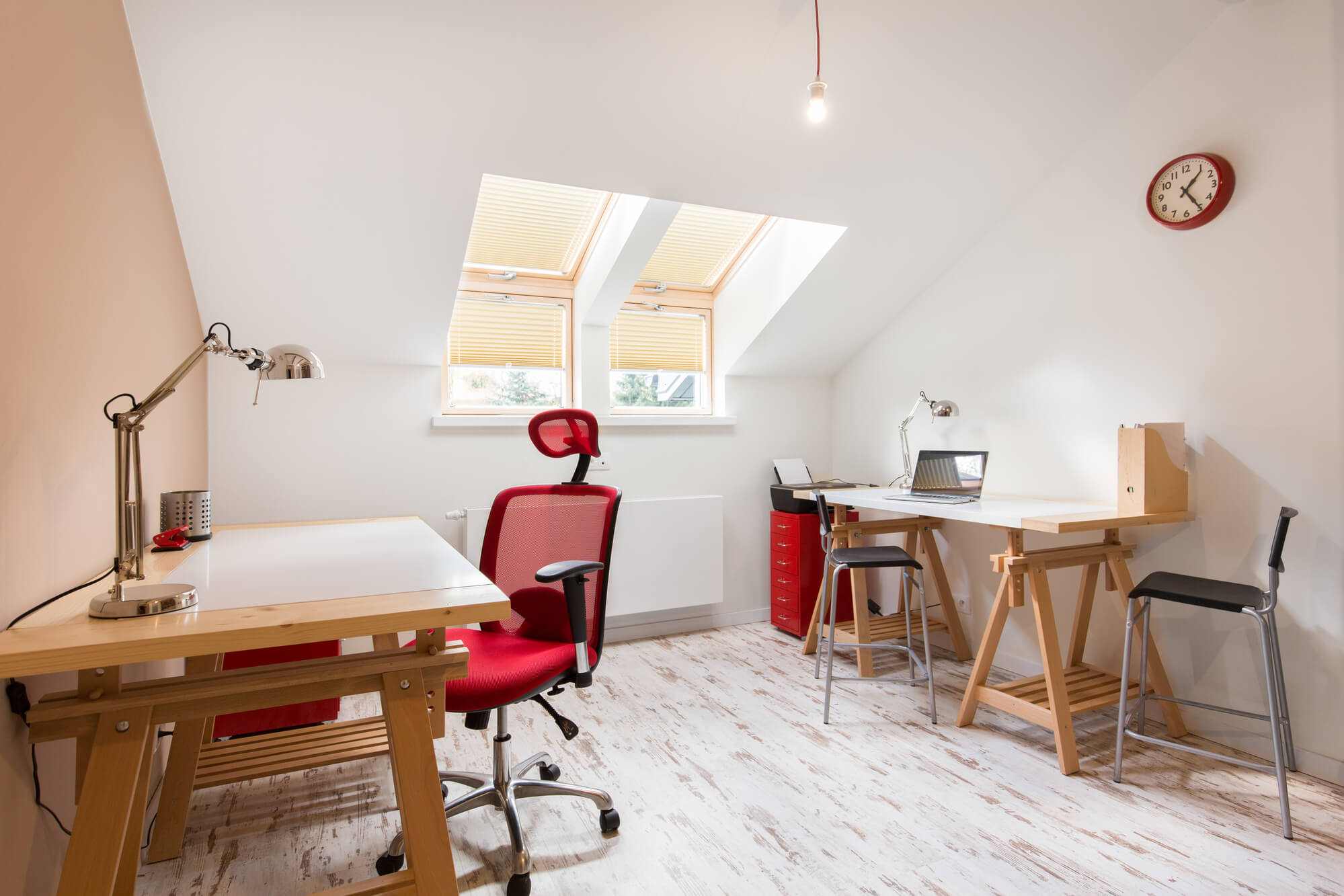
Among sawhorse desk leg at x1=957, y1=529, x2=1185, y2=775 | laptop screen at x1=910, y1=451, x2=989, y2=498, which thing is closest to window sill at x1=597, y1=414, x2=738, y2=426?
laptop screen at x1=910, y1=451, x2=989, y2=498

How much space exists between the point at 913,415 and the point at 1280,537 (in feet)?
6.13

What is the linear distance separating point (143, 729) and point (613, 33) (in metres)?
2.12

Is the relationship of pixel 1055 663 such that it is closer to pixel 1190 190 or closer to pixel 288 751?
pixel 1190 190

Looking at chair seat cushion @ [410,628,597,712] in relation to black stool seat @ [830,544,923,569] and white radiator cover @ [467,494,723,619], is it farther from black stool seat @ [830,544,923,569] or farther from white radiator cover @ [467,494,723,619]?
white radiator cover @ [467,494,723,619]

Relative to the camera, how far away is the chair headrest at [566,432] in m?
2.15

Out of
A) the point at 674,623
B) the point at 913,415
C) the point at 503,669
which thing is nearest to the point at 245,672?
the point at 503,669

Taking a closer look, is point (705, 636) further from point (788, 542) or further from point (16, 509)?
point (16, 509)

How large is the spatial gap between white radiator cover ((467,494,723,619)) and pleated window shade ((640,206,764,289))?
1318 mm

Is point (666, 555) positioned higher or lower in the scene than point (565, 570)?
lower

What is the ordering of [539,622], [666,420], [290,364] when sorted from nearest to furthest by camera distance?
1. [290,364]
2. [539,622]
3. [666,420]

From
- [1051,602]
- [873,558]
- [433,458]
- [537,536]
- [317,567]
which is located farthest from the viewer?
[433,458]

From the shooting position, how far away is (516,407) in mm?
3895

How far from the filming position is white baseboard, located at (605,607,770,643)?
156 inches

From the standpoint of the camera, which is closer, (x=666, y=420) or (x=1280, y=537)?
(x=1280, y=537)
